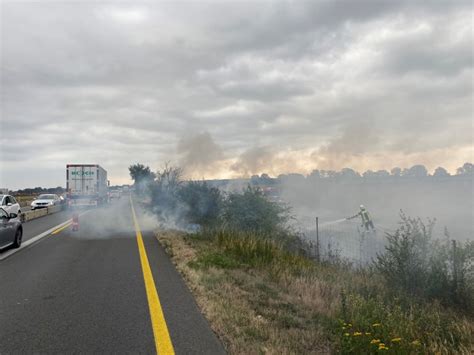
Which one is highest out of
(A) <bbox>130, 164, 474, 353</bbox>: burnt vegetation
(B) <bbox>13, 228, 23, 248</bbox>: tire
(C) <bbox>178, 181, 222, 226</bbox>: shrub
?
Result: (C) <bbox>178, 181, 222, 226</bbox>: shrub

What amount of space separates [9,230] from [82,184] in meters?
23.4

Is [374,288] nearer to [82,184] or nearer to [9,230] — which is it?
[9,230]

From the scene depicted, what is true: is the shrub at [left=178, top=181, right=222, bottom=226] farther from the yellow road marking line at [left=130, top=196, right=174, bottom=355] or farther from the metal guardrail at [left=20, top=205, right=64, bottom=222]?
the metal guardrail at [left=20, top=205, right=64, bottom=222]

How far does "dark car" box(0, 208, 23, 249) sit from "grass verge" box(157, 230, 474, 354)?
499 cm

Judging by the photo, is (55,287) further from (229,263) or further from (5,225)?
(5,225)

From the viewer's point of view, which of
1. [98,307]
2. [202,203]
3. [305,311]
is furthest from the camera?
[202,203]

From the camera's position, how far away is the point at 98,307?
5.83 m

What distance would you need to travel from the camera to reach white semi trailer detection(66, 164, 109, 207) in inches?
1315

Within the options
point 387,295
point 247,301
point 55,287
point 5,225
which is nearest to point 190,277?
point 247,301

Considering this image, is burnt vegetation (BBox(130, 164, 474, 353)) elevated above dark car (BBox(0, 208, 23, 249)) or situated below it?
below

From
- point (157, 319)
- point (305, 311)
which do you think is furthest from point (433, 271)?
point (157, 319)

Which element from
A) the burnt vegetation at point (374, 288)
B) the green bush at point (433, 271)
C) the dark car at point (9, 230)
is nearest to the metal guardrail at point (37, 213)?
the dark car at point (9, 230)

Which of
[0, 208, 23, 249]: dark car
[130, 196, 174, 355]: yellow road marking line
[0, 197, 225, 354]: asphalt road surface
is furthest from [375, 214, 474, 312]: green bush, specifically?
[0, 208, 23, 249]: dark car

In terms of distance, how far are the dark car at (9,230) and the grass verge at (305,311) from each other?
196 inches
